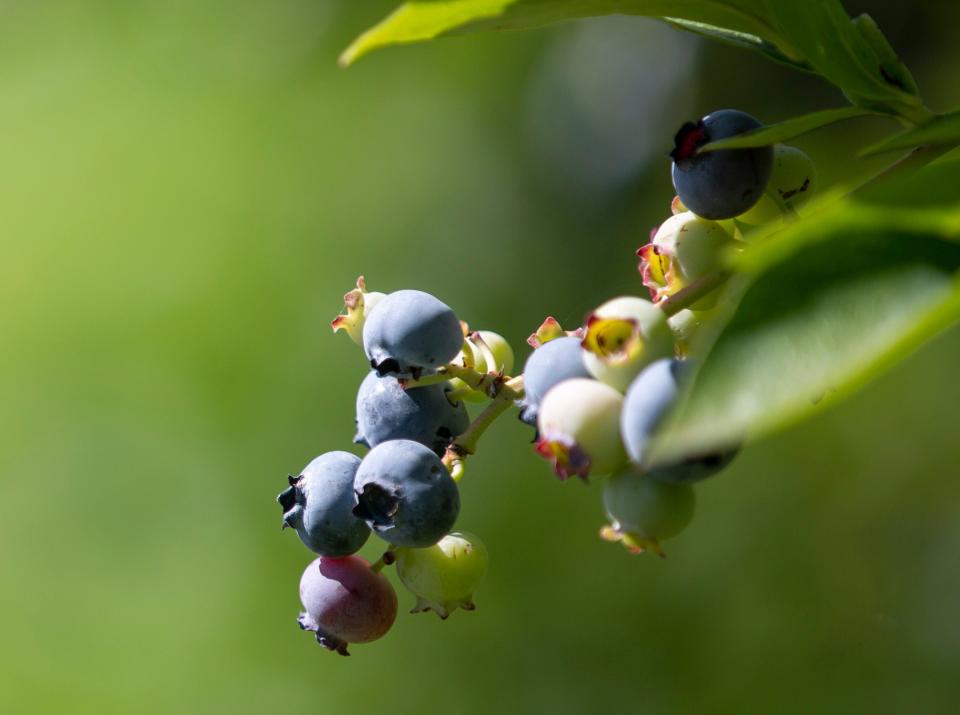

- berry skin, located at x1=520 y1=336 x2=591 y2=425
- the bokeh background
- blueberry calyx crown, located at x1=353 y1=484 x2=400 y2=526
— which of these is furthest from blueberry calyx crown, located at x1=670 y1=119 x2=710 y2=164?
the bokeh background

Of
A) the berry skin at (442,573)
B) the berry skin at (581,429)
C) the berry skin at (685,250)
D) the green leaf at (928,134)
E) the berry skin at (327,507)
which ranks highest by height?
the berry skin at (685,250)

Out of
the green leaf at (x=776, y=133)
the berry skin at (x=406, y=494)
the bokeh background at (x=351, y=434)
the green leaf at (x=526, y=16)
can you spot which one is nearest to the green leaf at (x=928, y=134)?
the green leaf at (x=776, y=133)

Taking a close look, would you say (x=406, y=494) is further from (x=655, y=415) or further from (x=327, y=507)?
(x=655, y=415)

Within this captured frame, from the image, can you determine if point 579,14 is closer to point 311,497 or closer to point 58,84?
point 311,497

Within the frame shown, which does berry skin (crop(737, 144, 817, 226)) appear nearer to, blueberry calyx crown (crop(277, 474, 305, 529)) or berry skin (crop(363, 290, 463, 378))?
berry skin (crop(363, 290, 463, 378))

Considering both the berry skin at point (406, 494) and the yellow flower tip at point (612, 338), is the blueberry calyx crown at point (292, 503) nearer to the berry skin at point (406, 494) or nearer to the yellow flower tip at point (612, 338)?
the berry skin at point (406, 494)
